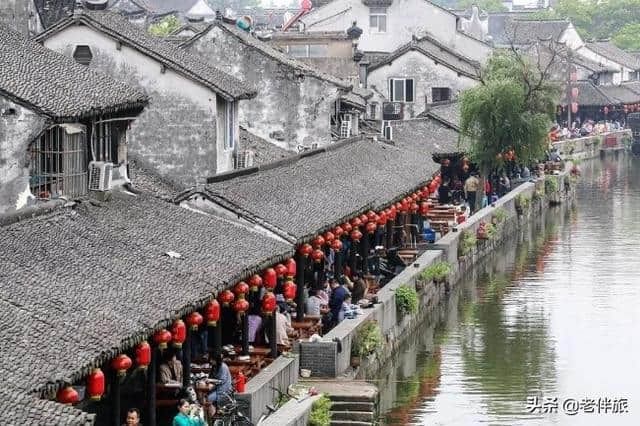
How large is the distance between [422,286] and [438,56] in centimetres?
3527

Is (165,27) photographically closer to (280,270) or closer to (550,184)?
(550,184)

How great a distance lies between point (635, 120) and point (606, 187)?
74.3 ft

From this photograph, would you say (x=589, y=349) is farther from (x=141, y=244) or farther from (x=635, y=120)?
(x=635, y=120)

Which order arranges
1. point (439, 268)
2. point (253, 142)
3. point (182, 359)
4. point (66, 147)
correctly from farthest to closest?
point (253, 142)
point (439, 268)
point (66, 147)
point (182, 359)

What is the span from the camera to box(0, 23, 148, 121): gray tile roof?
2794 cm

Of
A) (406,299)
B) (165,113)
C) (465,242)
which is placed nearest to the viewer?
(406,299)

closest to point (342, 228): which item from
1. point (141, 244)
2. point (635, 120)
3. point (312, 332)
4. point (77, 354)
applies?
point (312, 332)

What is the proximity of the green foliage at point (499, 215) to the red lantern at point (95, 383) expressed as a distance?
36.8 metres

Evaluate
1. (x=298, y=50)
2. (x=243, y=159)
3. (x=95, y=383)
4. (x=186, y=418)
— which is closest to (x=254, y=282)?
(x=186, y=418)

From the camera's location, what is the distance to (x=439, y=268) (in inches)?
1710

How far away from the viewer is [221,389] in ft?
84.4

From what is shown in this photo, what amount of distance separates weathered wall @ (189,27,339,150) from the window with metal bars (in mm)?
20345

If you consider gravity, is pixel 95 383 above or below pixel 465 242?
below

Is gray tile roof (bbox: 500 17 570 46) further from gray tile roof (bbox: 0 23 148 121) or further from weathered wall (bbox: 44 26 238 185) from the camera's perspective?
gray tile roof (bbox: 0 23 148 121)
